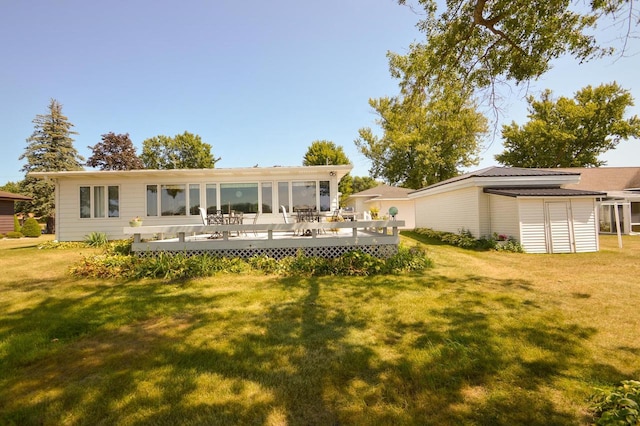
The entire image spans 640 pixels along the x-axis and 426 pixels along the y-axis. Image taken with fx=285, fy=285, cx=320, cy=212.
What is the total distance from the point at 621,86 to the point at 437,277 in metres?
36.7

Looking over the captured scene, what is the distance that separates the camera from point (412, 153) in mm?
34125

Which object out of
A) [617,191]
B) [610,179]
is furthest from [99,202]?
[610,179]

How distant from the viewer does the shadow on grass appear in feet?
8.06

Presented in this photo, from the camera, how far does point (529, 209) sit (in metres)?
11.7

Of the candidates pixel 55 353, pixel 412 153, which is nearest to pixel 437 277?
pixel 55 353

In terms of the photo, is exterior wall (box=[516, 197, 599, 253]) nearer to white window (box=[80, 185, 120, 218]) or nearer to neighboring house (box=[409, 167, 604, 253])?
neighboring house (box=[409, 167, 604, 253])

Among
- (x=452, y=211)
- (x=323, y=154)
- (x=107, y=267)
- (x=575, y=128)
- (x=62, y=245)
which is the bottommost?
(x=107, y=267)

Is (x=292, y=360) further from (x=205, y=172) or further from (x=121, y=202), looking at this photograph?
(x=121, y=202)

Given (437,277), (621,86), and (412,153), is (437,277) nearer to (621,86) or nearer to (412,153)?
(412,153)

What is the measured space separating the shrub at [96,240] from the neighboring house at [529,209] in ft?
55.6

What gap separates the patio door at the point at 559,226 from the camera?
460 inches

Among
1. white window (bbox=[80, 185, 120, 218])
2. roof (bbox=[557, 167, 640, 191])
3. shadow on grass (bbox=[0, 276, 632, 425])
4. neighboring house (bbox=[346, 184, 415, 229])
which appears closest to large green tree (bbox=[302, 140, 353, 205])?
neighboring house (bbox=[346, 184, 415, 229])

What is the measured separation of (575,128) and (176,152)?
5128 centimetres

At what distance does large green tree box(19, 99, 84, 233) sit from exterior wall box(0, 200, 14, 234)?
5597 mm
